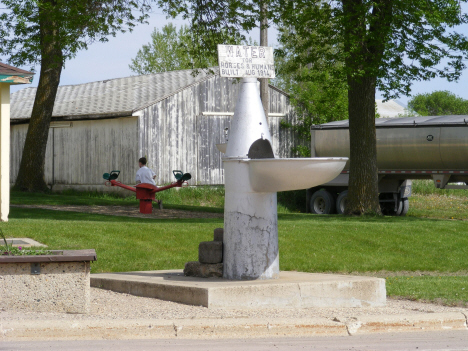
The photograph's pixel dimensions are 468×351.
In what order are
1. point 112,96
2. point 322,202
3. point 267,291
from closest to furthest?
point 267,291 < point 322,202 < point 112,96

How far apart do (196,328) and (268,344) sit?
0.71 metres

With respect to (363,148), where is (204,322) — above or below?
below

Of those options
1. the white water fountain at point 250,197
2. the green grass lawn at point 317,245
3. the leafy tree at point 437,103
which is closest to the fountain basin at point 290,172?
the white water fountain at point 250,197

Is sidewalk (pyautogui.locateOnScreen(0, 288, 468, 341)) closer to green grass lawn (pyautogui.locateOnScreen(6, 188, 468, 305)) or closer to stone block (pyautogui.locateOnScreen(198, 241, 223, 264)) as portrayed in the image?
stone block (pyautogui.locateOnScreen(198, 241, 223, 264))

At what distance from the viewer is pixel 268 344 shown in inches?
245

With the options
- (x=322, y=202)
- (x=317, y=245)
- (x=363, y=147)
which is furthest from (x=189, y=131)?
(x=317, y=245)

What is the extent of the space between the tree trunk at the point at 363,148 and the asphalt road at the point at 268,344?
13.4 metres

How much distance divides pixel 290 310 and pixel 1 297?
9.65ft

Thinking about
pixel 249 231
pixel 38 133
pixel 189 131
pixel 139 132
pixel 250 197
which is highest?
pixel 189 131

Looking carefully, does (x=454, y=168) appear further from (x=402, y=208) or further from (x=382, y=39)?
(x=382, y=39)

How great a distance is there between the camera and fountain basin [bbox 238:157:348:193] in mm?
7734

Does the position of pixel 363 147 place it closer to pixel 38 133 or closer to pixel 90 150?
pixel 38 133

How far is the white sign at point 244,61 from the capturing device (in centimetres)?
863

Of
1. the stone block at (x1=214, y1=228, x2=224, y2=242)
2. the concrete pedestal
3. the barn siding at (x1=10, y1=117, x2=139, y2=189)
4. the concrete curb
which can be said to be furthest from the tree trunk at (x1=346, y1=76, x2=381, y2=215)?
the concrete curb
